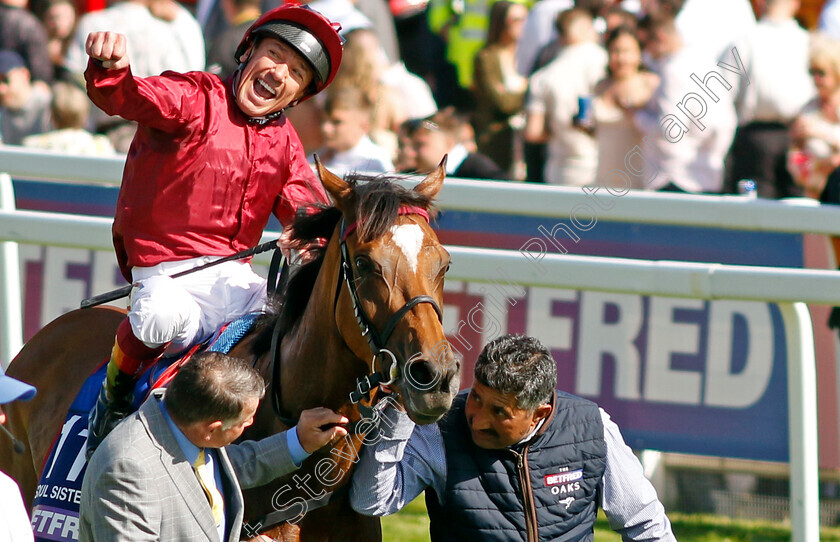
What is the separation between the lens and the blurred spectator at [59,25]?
30.9ft

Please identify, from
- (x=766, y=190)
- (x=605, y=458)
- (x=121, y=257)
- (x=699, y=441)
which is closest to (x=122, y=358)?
(x=121, y=257)

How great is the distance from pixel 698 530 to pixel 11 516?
3.69 meters

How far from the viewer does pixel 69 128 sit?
7.26 metres

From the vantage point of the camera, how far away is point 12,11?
9.16 meters

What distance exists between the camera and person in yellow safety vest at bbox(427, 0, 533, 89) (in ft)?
27.5

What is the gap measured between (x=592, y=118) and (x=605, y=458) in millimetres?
3552

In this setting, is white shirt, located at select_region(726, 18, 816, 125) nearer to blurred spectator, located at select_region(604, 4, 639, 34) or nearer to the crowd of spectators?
the crowd of spectators

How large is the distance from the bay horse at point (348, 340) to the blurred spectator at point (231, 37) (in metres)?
4.70

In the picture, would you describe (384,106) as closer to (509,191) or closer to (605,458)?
(509,191)

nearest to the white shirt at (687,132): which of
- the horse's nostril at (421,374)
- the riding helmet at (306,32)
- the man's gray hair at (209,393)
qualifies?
the riding helmet at (306,32)

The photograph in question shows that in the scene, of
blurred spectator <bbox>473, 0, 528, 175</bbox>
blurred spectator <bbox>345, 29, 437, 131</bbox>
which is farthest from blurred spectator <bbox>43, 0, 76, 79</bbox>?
blurred spectator <bbox>473, 0, 528, 175</bbox>

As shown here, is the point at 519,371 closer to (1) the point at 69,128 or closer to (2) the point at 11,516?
(2) the point at 11,516

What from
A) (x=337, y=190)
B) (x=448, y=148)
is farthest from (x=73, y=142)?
(x=337, y=190)

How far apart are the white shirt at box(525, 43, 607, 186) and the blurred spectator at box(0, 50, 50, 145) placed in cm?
366
